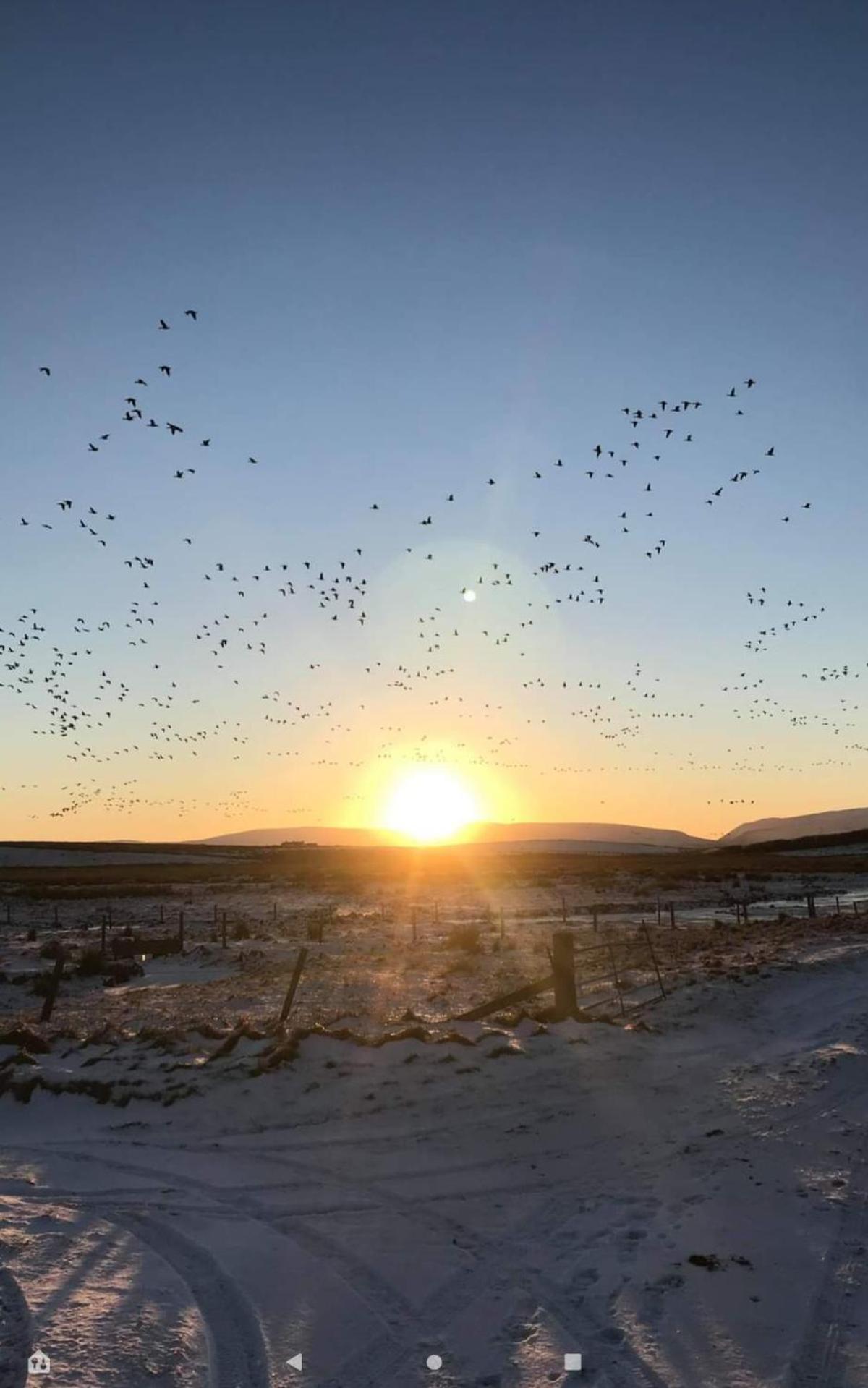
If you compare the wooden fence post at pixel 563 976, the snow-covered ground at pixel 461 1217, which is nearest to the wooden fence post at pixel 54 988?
the snow-covered ground at pixel 461 1217

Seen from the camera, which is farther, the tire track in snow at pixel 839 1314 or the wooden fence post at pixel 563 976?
the wooden fence post at pixel 563 976

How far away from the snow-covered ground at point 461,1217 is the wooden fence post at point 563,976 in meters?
0.65

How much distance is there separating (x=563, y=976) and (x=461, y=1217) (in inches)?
288

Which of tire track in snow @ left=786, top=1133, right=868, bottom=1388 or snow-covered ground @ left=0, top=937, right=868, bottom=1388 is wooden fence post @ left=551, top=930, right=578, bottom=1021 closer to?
snow-covered ground @ left=0, top=937, right=868, bottom=1388

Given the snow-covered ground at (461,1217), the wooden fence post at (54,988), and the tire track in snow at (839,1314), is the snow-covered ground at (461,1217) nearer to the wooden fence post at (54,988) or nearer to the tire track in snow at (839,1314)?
the tire track in snow at (839,1314)

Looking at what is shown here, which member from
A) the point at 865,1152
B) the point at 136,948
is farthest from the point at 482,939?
the point at 865,1152

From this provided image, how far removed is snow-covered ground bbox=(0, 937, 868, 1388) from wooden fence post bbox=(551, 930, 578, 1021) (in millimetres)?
647

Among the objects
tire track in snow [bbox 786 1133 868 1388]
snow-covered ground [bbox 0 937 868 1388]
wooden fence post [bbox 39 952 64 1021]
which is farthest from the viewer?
wooden fence post [bbox 39 952 64 1021]


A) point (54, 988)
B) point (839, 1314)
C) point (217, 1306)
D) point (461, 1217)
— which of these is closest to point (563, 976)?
point (461, 1217)

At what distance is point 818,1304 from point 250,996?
19698 millimetres

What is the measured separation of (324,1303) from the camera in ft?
25.3

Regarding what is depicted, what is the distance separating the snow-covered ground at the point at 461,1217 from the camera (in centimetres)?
689

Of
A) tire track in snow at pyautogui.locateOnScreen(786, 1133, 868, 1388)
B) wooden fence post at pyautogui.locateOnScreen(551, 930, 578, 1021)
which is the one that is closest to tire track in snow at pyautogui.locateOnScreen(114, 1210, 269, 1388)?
tire track in snow at pyautogui.locateOnScreen(786, 1133, 868, 1388)

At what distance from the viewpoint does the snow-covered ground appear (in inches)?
271
